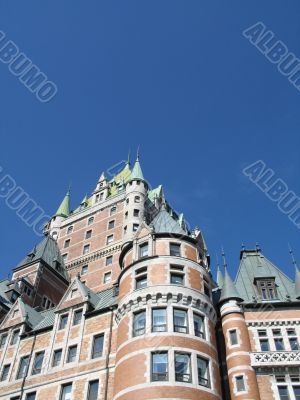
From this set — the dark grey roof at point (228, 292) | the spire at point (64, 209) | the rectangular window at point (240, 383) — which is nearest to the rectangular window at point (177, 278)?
the dark grey roof at point (228, 292)

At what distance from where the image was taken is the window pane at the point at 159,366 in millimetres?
30189

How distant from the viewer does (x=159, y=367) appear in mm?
30797

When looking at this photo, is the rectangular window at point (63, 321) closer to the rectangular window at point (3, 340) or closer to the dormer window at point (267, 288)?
the rectangular window at point (3, 340)

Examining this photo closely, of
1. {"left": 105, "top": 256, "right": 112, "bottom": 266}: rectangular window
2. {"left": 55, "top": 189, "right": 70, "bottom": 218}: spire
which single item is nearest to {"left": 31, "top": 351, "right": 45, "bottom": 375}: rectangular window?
{"left": 105, "top": 256, "right": 112, "bottom": 266}: rectangular window

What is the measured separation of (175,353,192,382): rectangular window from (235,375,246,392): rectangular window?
13.6 feet

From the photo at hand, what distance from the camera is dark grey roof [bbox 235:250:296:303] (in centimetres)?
3962

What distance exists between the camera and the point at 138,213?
70.6 meters

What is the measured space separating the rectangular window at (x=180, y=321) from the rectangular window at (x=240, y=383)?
500 cm

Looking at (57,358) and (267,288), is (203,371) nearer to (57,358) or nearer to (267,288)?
(267,288)

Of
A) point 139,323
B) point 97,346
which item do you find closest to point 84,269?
point 97,346

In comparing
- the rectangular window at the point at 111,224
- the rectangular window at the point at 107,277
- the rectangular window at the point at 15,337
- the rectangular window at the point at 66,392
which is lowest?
the rectangular window at the point at 66,392

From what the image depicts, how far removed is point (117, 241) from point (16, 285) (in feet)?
58.9

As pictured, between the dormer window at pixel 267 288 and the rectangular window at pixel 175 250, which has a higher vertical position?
the rectangular window at pixel 175 250

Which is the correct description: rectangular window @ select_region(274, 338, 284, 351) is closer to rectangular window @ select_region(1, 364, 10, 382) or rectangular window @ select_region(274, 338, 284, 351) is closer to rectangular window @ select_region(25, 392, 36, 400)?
rectangular window @ select_region(25, 392, 36, 400)
